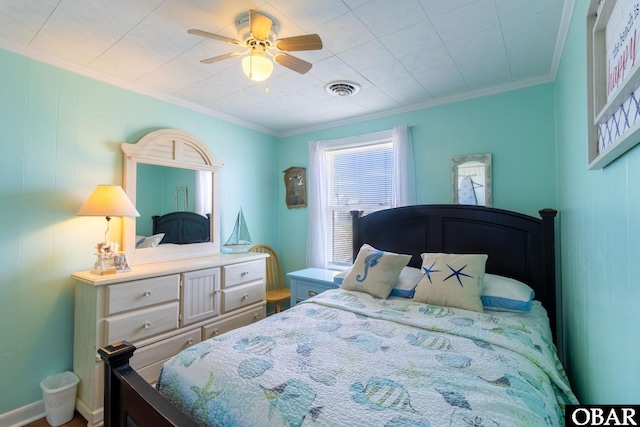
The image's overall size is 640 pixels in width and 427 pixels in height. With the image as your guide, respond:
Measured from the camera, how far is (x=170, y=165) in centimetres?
273

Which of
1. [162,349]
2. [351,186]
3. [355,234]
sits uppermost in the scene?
[351,186]

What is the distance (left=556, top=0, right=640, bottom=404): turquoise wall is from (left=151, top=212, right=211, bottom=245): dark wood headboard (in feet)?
9.65

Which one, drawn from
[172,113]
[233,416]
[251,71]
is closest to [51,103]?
[172,113]

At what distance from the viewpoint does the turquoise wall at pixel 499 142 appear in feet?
7.66

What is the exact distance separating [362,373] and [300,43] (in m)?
1.59

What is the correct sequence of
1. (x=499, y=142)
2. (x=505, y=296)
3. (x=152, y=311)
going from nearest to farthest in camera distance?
(x=505, y=296)
(x=152, y=311)
(x=499, y=142)

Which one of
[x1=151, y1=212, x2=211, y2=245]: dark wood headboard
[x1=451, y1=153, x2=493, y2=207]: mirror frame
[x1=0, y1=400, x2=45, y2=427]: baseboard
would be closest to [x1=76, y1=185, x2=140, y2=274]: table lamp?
[x1=151, y1=212, x2=211, y2=245]: dark wood headboard

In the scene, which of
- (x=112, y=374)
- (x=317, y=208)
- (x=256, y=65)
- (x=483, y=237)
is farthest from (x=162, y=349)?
(x=483, y=237)

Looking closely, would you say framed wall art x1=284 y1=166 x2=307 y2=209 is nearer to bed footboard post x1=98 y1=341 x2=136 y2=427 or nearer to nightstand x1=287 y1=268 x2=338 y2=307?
nightstand x1=287 y1=268 x2=338 y2=307

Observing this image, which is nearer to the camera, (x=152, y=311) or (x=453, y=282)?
(x=453, y=282)

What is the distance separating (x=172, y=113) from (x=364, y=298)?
7.95 feet

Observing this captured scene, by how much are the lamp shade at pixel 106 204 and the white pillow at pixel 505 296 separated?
2580mm

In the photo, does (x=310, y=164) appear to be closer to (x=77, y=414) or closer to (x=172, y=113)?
(x=172, y=113)

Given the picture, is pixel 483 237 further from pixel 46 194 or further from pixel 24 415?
pixel 24 415
